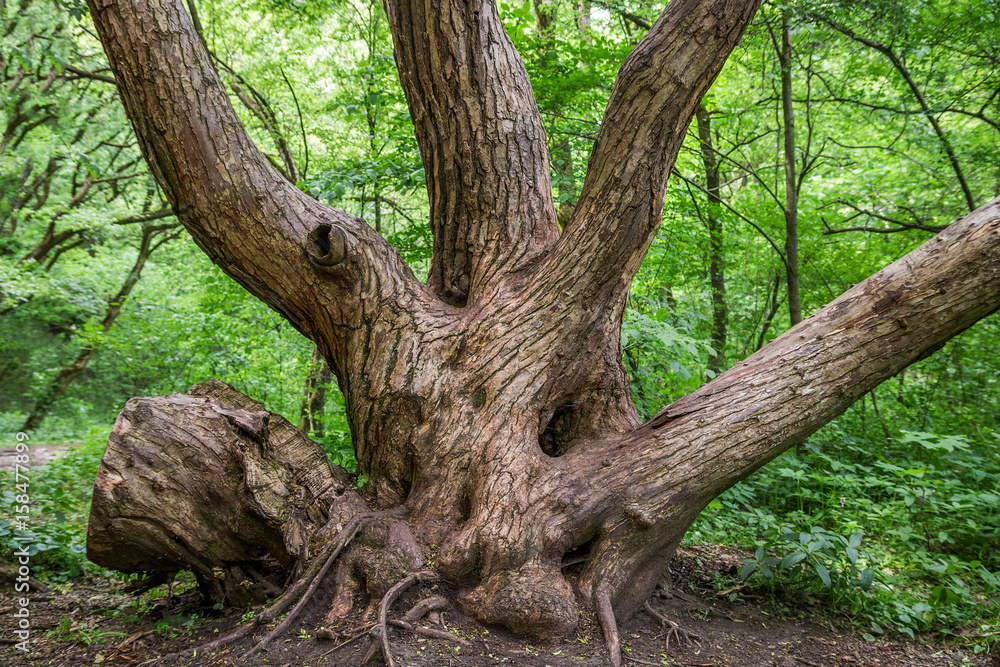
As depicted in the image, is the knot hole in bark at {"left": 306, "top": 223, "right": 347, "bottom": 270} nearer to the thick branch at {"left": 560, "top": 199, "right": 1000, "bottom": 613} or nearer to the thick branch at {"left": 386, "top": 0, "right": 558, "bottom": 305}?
the thick branch at {"left": 386, "top": 0, "right": 558, "bottom": 305}

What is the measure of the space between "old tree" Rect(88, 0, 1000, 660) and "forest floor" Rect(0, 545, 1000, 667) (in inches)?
5.2

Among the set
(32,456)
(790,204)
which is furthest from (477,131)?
(32,456)

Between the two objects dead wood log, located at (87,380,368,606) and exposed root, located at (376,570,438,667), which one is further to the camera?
dead wood log, located at (87,380,368,606)

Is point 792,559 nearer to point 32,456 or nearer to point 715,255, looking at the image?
point 715,255

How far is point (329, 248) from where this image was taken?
10.5 ft

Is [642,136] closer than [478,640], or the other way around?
[478,640]

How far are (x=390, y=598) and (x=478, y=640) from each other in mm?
465

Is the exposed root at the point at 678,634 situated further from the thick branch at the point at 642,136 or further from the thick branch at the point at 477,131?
the thick branch at the point at 477,131

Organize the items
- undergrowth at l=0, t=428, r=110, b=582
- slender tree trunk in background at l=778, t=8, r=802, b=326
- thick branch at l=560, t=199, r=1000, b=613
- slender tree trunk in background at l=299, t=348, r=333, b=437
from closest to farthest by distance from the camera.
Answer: thick branch at l=560, t=199, r=1000, b=613
undergrowth at l=0, t=428, r=110, b=582
slender tree trunk in background at l=778, t=8, r=802, b=326
slender tree trunk in background at l=299, t=348, r=333, b=437

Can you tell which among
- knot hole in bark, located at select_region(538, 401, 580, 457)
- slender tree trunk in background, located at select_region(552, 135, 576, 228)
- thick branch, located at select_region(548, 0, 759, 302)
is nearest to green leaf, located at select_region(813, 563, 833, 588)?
knot hole in bark, located at select_region(538, 401, 580, 457)

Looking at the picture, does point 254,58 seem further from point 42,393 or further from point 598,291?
point 598,291

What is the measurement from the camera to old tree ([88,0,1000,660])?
2754 mm

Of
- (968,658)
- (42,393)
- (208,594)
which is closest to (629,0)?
(968,658)

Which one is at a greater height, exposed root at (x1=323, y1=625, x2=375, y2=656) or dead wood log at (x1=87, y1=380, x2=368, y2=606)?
dead wood log at (x1=87, y1=380, x2=368, y2=606)
